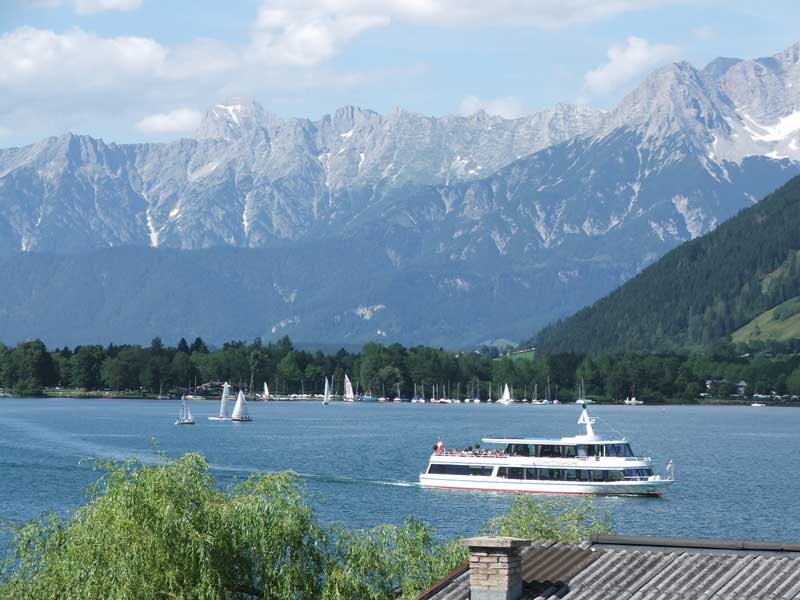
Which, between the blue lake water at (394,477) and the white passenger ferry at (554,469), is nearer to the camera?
the blue lake water at (394,477)

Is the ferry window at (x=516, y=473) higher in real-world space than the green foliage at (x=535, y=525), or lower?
lower

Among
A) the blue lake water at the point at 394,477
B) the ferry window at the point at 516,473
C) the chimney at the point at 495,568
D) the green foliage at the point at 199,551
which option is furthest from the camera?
the ferry window at the point at 516,473

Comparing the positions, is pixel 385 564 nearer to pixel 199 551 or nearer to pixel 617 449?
pixel 199 551

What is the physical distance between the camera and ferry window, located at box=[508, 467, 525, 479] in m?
125

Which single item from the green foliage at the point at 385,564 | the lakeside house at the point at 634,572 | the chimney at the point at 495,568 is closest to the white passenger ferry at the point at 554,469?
the green foliage at the point at 385,564

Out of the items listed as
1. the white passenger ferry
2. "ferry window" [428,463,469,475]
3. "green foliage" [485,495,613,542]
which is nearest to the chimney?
"green foliage" [485,495,613,542]

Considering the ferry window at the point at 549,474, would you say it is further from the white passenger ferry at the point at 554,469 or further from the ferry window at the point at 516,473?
the ferry window at the point at 516,473

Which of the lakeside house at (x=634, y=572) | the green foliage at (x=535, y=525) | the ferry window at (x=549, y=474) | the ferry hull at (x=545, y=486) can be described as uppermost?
the lakeside house at (x=634, y=572)

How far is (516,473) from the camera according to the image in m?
125

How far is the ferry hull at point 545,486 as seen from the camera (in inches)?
4729

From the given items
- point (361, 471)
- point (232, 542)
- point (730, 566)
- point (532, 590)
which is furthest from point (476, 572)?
point (361, 471)

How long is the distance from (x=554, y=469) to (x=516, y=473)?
11.4ft

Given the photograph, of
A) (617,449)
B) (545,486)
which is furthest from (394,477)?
(617,449)

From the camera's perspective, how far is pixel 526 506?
57594 millimetres
